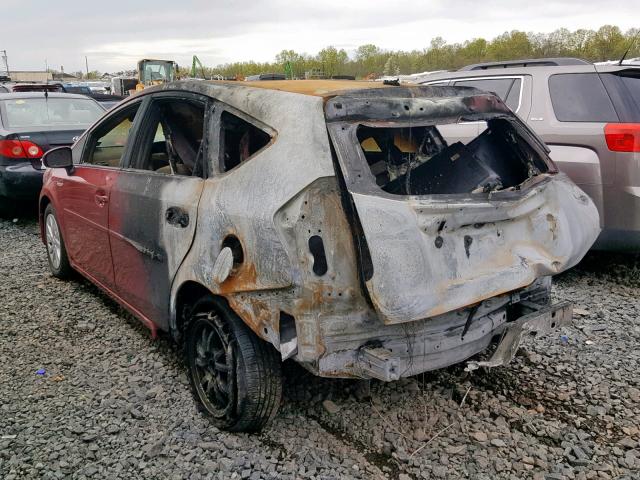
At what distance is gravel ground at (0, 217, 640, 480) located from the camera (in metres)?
2.71

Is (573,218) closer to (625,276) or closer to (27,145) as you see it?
(625,276)

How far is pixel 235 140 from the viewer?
3.01m

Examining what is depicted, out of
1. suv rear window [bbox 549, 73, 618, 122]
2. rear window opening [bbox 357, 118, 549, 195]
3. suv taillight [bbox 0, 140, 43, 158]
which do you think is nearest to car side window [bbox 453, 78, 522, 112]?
suv rear window [bbox 549, 73, 618, 122]

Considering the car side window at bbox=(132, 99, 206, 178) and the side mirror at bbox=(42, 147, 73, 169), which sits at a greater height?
the car side window at bbox=(132, 99, 206, 178)

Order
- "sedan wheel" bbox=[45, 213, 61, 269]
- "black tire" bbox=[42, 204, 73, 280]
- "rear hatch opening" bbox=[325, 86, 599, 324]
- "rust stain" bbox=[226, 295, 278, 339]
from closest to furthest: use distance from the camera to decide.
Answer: "rear hatch opening" bbox=[325, 86, 599, 324], "rust stain" bbox=[226, 295, 278, 339], "black tire" bbox=[42, 204, 73, 280], "sedan wheel" bbox=[45, 213, 61, 269]

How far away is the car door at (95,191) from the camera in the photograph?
12.8 ft

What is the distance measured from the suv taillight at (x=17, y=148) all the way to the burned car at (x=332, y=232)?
4.29 m

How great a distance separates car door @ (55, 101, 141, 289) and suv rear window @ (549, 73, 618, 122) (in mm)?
3559

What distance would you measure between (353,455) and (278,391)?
462mm

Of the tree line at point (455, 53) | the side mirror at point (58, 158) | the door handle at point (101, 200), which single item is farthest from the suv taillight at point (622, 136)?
the tree line at point (455, 53)

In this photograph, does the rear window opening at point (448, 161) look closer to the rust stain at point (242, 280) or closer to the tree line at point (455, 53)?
the rust stain at point (242, 280)

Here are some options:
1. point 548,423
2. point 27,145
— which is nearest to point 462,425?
point 548,423

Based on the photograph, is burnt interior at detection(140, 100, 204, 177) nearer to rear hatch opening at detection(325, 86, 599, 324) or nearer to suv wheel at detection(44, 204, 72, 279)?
rear hatch opening at detection(325, 86, 599, 324)

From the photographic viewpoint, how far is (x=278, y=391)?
2805 millimetres
